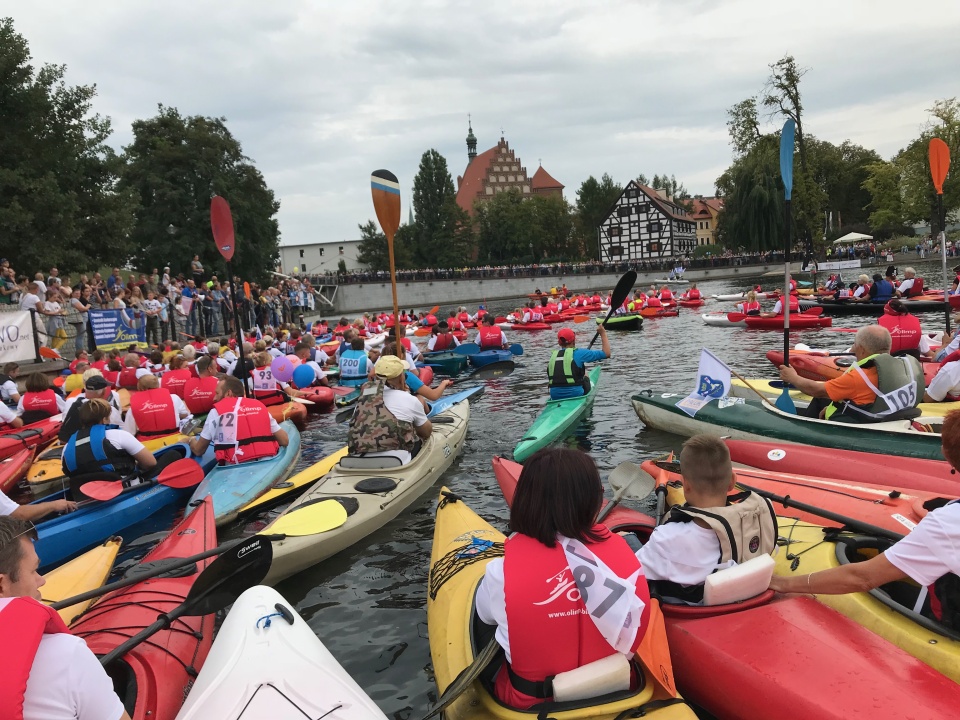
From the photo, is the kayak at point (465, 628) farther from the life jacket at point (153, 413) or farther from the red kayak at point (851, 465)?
the life jacket at point (153, 413)

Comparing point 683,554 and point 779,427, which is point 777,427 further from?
point 683,554

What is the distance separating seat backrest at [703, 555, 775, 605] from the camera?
309 cm

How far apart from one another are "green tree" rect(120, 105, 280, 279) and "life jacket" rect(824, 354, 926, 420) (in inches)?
1549

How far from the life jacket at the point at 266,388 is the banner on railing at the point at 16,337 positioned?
222 inches

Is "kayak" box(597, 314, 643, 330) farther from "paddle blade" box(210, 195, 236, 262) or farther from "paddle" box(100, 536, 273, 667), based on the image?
"paddle" box(100, 536, 273, 667)

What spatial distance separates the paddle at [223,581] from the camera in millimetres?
3637

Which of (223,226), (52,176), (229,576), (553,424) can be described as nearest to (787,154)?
(553,424)

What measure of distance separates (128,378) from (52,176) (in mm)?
14889

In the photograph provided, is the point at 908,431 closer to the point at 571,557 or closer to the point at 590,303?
the point at 571,557

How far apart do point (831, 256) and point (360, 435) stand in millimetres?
54333

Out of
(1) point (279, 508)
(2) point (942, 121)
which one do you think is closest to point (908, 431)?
(1) point (279, 508)

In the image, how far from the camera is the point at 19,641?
6.55 ft

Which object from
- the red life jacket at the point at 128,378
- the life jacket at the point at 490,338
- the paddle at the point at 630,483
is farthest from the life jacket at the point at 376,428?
the life jacket at the point at 490,338

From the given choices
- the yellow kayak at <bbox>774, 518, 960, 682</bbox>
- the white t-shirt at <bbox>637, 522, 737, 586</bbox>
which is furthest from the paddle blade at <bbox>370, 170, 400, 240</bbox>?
the white t-shirt at <bbox>637, 522, 737, 586</bbox>
